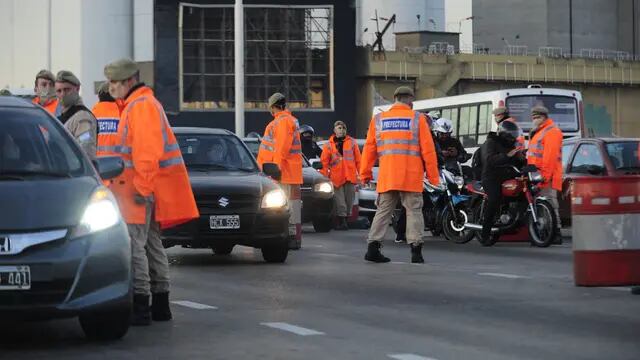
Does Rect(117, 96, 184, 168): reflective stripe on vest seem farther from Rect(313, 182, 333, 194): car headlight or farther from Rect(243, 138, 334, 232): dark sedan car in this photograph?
Rect(313, 182, 333, 194): car headlight

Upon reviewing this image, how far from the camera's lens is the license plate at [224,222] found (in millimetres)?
15844

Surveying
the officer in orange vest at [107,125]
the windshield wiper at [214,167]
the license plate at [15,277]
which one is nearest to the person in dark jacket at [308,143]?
the windshield wiper at [214,167]

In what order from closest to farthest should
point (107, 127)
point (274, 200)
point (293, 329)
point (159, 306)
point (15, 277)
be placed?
1. point (15, 277)
2. point (293, 329)
3. point (159, 306)
4. point (107, 127)
5. point (274, 200)

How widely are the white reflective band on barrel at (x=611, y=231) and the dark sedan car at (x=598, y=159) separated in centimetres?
818

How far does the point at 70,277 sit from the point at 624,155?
13877 millimetres

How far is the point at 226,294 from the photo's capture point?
41.7 feet

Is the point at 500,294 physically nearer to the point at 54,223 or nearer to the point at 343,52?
the point at 54,223

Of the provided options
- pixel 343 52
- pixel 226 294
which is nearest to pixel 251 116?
pixel 343 52

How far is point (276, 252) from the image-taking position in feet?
54.1

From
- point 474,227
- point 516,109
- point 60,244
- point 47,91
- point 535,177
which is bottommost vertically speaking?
point 474,227

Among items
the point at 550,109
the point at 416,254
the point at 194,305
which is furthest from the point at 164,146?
the point at 550,109

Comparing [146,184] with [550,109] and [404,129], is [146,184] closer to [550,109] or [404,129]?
[404,129]

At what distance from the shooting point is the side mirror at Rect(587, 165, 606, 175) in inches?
820

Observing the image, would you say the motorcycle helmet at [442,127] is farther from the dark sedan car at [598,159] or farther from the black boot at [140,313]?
the black boot at [140,313]
